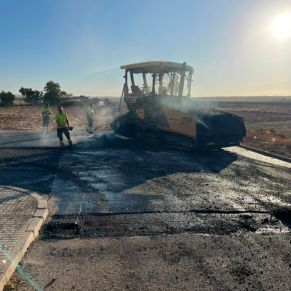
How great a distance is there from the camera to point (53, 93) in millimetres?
54031

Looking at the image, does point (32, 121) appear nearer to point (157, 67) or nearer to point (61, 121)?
point (61, 121)

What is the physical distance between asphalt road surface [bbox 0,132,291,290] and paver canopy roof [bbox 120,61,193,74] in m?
4.51

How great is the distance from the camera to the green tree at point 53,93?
175ft

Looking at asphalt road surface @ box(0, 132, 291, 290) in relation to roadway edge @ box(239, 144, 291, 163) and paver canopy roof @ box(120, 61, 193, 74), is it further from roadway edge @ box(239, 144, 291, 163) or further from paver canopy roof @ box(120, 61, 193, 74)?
paver canopy roof @ box(120, 61, 193, 74)

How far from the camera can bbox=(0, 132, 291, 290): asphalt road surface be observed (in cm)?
423

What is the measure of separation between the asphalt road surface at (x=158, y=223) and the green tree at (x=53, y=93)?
144ft

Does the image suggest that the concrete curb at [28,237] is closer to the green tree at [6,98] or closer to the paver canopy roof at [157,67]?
Result: the paver canopy roof at [157,67]

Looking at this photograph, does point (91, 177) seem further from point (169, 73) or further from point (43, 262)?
point (169, 73)

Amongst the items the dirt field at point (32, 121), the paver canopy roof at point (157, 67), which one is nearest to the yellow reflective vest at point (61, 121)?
the paver canopy roof at point (157, 67)

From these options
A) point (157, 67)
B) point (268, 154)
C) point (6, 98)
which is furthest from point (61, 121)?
point (6, 98)

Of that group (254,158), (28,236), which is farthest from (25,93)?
(28,236)

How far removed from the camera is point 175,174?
9359mm

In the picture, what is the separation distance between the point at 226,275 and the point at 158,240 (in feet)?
4.14

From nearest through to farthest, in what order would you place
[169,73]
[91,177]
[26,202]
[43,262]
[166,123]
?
1. [43,262]
2. [26,202]
3. [91,177]
4. [166,123]
5. [169,73]
